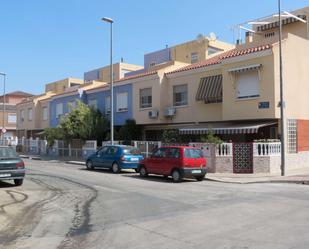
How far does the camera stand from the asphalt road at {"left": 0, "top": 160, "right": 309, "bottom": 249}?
7.66m

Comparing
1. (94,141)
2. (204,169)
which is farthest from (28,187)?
(94,141)

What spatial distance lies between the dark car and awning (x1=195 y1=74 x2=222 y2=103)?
13535 mm

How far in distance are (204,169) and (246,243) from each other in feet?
37.8

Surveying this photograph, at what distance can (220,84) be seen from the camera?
25.7 meters

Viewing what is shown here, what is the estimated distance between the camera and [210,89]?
26344 millimetres

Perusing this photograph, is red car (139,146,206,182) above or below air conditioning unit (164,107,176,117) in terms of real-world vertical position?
below

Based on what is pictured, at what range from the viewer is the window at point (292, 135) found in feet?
76.6

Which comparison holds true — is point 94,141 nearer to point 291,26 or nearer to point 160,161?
point 160,161

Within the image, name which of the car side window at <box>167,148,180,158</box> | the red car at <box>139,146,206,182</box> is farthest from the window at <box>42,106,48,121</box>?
the car side window at <box>167,148,180,158</box>

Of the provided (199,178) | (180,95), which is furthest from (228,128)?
(180,95)

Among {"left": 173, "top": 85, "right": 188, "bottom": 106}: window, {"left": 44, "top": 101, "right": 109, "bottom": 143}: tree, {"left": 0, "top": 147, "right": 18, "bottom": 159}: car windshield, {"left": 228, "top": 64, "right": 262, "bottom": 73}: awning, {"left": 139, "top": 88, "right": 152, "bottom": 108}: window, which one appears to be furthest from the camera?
{"left": 44, "top": 101, "right": 109, "bottom": 143}: tree

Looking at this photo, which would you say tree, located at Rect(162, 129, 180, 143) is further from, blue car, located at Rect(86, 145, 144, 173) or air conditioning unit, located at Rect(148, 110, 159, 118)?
air conditioning unit, located at Rect(148, 110, 159, 118)

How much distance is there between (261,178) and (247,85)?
251 inches

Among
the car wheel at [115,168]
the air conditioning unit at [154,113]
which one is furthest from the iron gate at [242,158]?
the air conditioning unit at [154,113]
